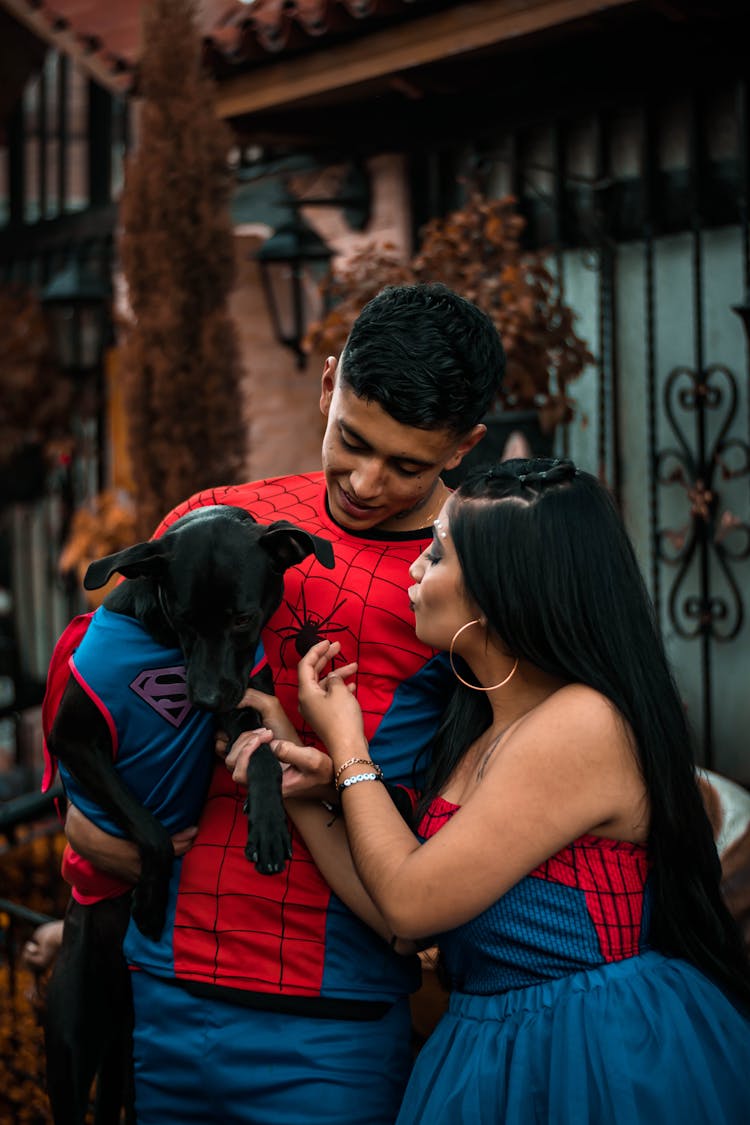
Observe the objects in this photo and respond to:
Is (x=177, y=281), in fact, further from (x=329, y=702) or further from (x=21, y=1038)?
(x=329, y=702)

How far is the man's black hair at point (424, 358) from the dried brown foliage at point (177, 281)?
3.35m

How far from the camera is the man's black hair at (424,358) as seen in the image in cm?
178

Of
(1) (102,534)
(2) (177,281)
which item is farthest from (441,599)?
(1) (102,534)

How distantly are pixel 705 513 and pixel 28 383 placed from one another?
5.30 meters

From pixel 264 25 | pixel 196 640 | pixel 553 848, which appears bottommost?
pixel 553 848

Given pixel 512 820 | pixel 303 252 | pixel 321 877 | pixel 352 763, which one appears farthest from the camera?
pixel 303 252

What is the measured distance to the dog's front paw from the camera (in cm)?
171

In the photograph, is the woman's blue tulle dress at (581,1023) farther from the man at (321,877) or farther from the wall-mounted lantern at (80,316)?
the wall-mounted lantern at (80,316)

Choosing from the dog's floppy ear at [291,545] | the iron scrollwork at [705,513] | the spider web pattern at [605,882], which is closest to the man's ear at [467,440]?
the dog's floppy ear at [291,545]

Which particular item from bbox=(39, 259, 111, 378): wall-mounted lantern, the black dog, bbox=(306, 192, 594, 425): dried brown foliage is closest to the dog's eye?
the black dog

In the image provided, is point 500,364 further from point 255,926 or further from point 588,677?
point 255,926

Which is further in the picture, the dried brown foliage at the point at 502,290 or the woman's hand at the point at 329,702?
the dried brown foliage at the point at 502,290

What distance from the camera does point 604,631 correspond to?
1.70m

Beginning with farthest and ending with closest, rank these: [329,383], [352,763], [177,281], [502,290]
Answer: [177,281]
[502,290]
[329,383]
[352,763]
